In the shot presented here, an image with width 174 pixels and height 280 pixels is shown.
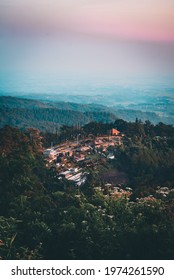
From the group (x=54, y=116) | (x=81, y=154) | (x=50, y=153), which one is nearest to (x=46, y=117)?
(x=54, y=116)

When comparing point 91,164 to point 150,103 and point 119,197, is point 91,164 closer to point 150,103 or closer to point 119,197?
point 150,103

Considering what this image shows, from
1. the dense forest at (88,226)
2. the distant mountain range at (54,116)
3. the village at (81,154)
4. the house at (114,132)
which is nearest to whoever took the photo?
the dense forest at (88,226)

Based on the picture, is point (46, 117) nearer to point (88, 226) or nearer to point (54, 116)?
point (54, 116)

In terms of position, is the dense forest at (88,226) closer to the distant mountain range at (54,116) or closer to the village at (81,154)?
the village at (81,154)

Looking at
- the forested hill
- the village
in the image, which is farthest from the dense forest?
the forested hill

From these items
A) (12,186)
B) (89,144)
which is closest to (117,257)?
(12,186)

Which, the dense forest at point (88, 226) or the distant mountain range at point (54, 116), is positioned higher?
the dense forest at point (88, 226)

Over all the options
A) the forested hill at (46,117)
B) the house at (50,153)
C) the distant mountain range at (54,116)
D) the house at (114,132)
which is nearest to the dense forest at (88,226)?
the house at (50,153)

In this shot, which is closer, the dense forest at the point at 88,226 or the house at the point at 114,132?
the dense forest at the point at 88,226
